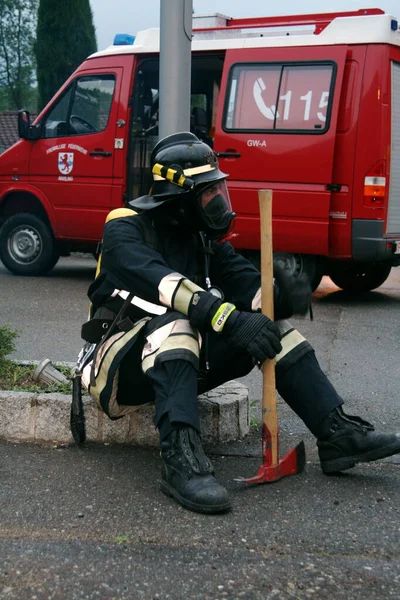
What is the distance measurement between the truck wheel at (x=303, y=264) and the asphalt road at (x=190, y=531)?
13.4ft

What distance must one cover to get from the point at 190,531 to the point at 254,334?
0.75 m

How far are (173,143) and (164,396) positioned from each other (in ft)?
3.69

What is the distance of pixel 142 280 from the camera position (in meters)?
3.74

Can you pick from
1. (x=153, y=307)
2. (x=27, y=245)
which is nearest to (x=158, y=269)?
(x=153, y=307)

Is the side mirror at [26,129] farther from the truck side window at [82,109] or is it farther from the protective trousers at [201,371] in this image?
the protective trousers at [201,371]

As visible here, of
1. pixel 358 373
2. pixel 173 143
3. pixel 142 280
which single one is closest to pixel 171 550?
pixel 142 280

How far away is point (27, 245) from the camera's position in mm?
10578

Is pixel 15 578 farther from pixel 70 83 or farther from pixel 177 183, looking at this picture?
pixel 70 83

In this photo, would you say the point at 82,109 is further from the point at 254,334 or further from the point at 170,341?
the point at 254,334

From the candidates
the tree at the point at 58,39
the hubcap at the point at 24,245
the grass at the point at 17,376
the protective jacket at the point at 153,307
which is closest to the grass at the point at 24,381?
the grass at the point at 17,376

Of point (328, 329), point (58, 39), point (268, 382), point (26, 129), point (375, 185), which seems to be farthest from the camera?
point (58, 39)

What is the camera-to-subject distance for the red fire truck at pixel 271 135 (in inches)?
330

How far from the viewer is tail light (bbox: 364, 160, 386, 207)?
27.4 ft

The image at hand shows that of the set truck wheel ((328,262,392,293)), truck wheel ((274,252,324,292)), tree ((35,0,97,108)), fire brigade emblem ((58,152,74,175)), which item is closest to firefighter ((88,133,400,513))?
truck wheel ((274,252,324,292))
